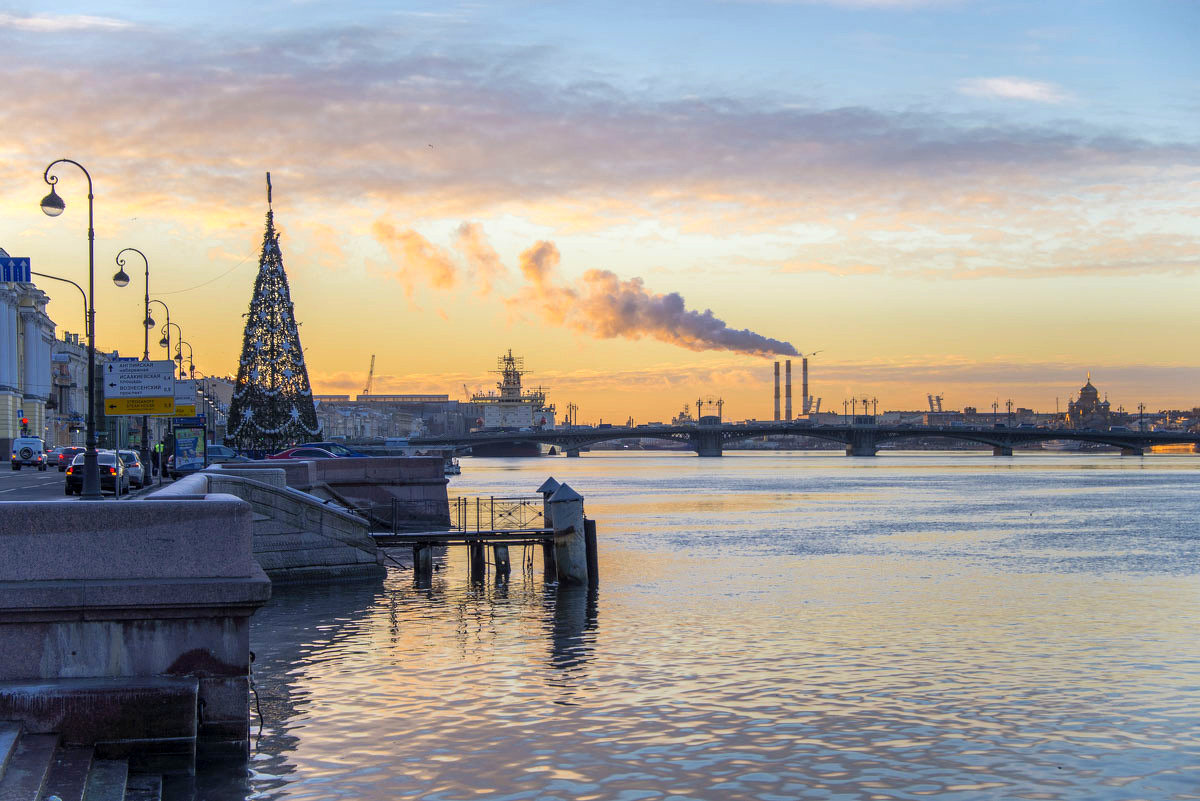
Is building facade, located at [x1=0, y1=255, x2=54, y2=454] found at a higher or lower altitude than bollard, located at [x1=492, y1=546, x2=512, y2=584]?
higher

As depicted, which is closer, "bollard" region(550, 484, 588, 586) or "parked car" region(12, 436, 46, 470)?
"bollard" region(550, 484, 588, 586)

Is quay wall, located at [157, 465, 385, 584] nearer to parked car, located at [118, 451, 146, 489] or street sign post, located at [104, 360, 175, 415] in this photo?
street sign post, located at [104, 360, 175, 415]

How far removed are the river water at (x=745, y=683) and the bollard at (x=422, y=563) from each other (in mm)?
658

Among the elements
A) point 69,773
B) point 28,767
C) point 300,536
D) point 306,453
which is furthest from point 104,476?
point 28,767

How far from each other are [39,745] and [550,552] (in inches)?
1073

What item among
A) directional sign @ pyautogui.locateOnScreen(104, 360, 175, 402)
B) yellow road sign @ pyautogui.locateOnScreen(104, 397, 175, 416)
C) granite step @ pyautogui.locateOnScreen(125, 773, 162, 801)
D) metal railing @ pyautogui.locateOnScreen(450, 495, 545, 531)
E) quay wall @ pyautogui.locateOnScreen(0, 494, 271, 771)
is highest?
directional sign @ pyautogui.locateOnScreen(104, 360, 175, 402)

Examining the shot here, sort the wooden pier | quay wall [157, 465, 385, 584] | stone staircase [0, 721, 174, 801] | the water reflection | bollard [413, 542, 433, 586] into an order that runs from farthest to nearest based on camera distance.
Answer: bollard [413, 542, 433, 586], the wooden pier, quay wall [157, 465, 385, 584], the water reflection, stone staircase [0, 721, 174, 801]

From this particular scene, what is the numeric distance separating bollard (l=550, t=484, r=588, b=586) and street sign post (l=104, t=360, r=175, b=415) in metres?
11.1

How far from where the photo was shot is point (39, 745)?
12.0m

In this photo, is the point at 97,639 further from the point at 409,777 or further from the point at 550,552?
the point at 550,552

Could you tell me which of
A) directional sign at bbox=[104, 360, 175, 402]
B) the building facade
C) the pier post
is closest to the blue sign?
directional sign at bbox=[104, 360, 175, 402]

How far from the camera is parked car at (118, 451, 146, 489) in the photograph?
50.2 metres

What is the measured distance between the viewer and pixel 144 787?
41.0 ft

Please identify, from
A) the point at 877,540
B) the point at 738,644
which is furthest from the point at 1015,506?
the point at 738,644
